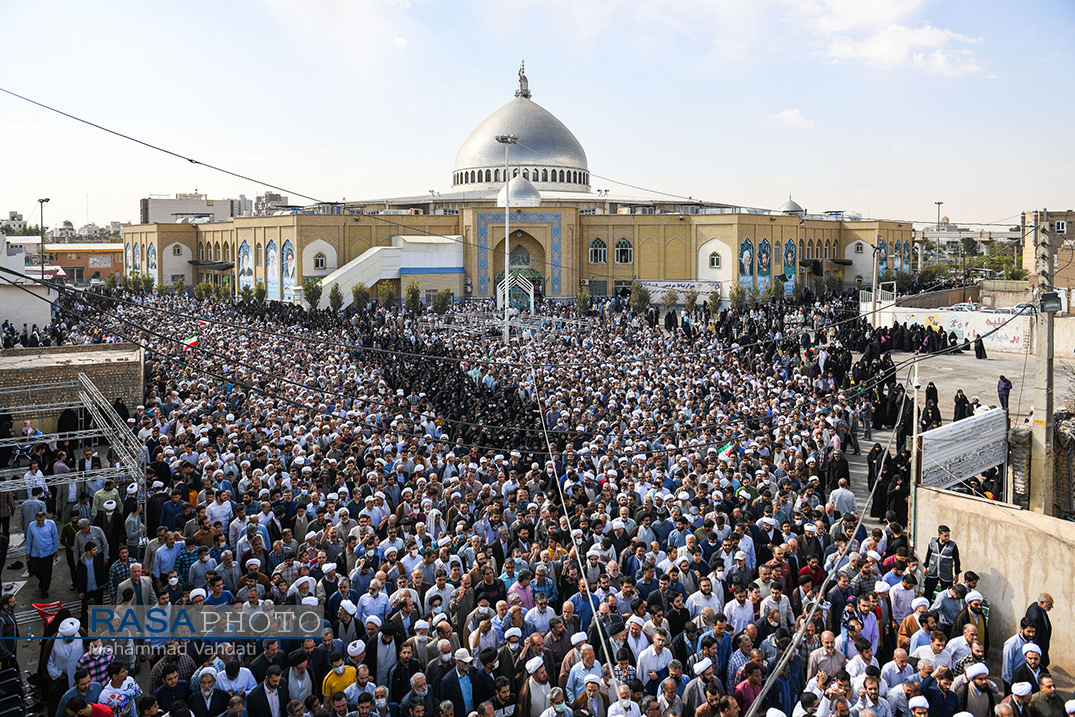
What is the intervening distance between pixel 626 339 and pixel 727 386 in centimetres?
658

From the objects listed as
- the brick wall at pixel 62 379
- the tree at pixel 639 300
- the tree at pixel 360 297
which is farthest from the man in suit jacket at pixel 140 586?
the tree at pixel 639 300

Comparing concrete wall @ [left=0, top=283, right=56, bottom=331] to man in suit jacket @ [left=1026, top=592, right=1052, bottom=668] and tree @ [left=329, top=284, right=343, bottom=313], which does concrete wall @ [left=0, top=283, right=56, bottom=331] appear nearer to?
tree @ [left=329, top=284, right=343, bottom=313]

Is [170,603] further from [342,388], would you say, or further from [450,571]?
[342,388]

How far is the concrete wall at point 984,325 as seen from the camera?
2652cm

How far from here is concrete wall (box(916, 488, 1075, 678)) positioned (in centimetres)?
764

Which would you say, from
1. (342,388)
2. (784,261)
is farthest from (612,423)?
(784,261)

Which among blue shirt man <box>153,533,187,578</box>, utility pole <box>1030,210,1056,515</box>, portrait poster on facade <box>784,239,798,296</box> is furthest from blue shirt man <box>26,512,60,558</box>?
portrait poster on facade <box>784,239,798,296</box>

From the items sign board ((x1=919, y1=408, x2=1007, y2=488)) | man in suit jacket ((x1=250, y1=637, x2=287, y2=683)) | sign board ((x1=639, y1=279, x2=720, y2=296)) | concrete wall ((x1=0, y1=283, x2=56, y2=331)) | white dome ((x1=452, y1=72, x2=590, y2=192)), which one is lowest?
man in suit jacket ((x1=250, y1=637, x2=287, y2=683))

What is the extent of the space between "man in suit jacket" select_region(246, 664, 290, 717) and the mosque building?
106ft

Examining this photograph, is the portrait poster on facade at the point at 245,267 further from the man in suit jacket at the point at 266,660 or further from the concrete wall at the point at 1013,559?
the man in suit jacket at the point at 266,660

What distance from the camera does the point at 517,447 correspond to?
1265 cm

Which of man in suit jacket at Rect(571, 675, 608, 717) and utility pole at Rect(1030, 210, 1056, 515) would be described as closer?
man in suit jacket at Rect(571, 675, 608, 717)

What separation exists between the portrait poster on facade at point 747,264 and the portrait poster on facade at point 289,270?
2144 cm

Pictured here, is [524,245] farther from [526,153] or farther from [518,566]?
[518,566]
